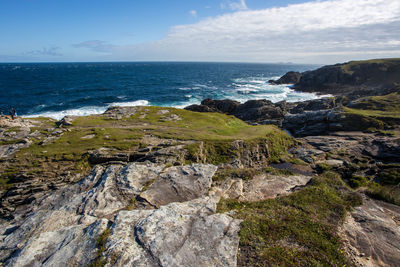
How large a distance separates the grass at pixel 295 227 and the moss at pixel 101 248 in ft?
22.5

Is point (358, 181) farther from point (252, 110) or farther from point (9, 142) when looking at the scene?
point (9, 142)

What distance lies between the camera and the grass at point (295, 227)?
401 inches

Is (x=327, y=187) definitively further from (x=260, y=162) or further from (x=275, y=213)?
(x=260, y=162)

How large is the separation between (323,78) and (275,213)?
14660 centimetres

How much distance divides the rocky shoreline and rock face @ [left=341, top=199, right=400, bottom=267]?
0.22 ft

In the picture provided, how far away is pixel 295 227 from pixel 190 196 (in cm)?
818

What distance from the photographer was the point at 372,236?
12.2 m

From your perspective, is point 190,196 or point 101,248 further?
point 190,196

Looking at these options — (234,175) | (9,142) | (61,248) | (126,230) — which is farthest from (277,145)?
(9,142)

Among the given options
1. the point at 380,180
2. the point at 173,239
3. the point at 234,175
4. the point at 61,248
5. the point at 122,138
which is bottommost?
the point at 380,180

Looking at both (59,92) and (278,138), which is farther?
(59,92)

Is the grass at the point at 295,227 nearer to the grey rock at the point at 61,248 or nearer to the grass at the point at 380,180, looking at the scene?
the grey rock at the point at 61,248

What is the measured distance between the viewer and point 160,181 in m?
18.5

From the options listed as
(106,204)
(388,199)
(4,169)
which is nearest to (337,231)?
(388,199)
